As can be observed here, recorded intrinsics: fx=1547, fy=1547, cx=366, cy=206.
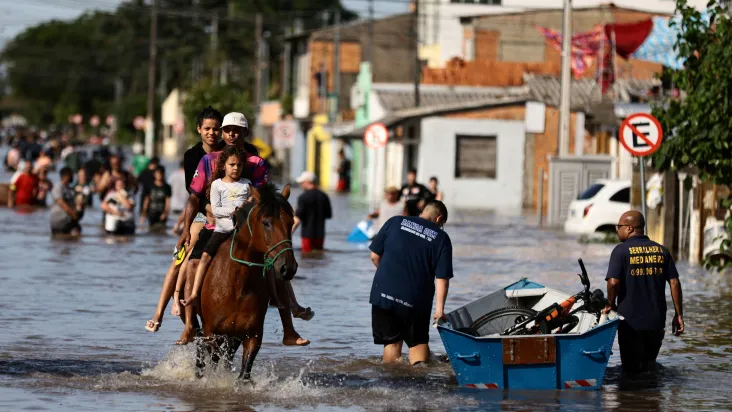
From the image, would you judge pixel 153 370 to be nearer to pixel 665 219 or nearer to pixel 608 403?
pixel 608 403

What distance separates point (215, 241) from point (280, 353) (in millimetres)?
3078

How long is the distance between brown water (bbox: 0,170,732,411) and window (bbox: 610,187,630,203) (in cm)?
739

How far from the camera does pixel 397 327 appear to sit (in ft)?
40.1

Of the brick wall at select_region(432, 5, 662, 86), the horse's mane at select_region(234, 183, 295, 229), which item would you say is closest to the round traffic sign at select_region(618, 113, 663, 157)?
the horse's mane at select_region(234, 183, 295, 229)

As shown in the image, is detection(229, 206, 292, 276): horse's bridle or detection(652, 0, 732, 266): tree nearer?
detection(229, 206, 292, 276): horse's bridle

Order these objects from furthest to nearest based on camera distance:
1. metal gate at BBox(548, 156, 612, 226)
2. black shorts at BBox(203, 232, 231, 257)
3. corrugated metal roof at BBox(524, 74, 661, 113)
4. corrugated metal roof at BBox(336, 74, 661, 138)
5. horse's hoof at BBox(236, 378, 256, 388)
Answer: corrugated metal roof at BBox(336, 74, 661, 138)
corrugated metal roof at BBox(524, 74, 661, 113)
metal gate at BBox(548, 156, 612, 226)
horse's hoof at BBox(236, 378, 256, 388)
black shorts at BBox(203, 232, 231, 257)

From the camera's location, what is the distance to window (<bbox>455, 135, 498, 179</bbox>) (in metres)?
50.2

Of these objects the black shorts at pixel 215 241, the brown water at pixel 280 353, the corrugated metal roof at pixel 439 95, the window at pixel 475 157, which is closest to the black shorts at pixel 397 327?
the brown water at pixel 280 353

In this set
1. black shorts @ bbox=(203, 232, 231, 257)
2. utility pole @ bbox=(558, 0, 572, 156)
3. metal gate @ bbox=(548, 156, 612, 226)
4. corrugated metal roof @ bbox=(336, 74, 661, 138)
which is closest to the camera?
black shorts @ bbox=(203, 232, 231, 257)

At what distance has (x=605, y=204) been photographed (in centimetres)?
3198

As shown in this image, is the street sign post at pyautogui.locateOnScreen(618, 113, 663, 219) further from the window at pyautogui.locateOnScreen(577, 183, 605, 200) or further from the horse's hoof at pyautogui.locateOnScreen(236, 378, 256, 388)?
the window at pyautogui.locateOnScreen(577, 183, 605, 200)

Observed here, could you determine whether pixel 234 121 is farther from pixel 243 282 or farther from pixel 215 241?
pixel 243 282

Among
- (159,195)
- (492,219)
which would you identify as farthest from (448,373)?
(492,219)

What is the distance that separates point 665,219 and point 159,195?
33.2 ft
